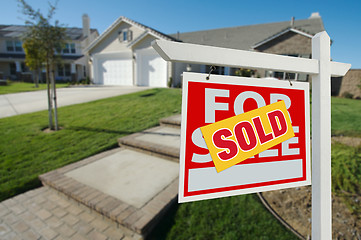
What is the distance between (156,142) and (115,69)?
1498 centimetres

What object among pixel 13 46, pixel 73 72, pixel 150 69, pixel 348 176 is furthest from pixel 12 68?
pixel 348 176

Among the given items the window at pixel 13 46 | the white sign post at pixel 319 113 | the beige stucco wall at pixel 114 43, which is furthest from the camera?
the window at pixel 13 46

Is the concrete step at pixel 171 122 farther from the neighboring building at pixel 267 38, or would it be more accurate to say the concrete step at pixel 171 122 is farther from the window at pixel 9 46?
the window at pixel 9 46

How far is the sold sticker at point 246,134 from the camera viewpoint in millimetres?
1000

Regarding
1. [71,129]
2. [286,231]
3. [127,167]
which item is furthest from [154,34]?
[286,231]

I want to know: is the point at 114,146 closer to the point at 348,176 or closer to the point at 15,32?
the point at 348,176

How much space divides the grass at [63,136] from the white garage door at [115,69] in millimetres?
9124

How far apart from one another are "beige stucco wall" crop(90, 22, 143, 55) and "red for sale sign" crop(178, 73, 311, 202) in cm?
1716

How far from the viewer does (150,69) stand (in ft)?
53.5

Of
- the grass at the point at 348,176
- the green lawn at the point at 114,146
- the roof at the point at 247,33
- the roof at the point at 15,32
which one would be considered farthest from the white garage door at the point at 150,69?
the roof at the point at 15,32

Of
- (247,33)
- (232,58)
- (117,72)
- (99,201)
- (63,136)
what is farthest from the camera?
(247,33)

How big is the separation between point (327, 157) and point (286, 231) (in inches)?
72.4

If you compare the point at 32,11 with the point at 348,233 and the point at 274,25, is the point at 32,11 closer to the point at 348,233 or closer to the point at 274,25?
the point at 348,233

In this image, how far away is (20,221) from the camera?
2881 millimetres
